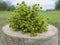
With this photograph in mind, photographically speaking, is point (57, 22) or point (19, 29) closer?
point (19, 29)

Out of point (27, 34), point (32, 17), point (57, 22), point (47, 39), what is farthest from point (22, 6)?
point (57, 22)

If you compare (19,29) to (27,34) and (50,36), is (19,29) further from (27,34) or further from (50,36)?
(50,36)

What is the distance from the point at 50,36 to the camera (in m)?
3.37

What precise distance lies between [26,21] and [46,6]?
6.25 m

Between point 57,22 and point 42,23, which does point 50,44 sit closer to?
point 42,23

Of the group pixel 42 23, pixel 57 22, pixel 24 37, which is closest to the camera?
pixel 24 37

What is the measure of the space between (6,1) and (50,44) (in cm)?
682

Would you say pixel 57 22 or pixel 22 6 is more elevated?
pixel 22 6

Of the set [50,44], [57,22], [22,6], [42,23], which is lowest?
[57,22]

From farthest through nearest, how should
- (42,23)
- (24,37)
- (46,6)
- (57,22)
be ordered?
(46,6) < (57,22) < (42,23) < (24,37)

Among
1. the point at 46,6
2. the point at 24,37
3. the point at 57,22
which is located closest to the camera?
the point at 24,37

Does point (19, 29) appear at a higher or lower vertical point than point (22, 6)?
lower

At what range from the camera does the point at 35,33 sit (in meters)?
3.40

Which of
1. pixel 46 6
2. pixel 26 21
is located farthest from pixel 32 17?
pixel 46 6
